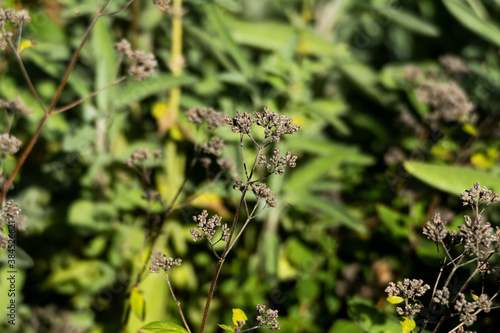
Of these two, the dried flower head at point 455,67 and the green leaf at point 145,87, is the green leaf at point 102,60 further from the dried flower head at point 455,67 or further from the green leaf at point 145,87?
the dried flower head at point 455,67

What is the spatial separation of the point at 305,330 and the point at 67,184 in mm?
1571

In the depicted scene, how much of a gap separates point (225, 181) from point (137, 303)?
2.46ft

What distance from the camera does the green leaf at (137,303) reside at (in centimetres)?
157

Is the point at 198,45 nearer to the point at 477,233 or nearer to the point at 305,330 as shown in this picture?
the point at 305,330

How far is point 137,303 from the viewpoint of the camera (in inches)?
62.7

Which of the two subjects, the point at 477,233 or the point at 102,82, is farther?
the point at 102,82

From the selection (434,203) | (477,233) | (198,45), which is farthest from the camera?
(198,45)

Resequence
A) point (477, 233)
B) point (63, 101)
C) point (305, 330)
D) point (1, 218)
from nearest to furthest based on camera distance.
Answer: point (477, 233) → point (1, 218) → point (305, 330) → point (63, 101)

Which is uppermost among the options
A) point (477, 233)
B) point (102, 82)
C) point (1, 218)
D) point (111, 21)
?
point (111, 21)

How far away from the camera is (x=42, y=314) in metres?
2.33

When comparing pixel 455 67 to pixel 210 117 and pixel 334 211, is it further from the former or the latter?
pixel 210 117

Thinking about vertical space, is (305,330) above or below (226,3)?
below

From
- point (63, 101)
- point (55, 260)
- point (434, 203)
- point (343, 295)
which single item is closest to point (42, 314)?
point (55, 260)

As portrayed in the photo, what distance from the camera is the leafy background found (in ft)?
7.50
